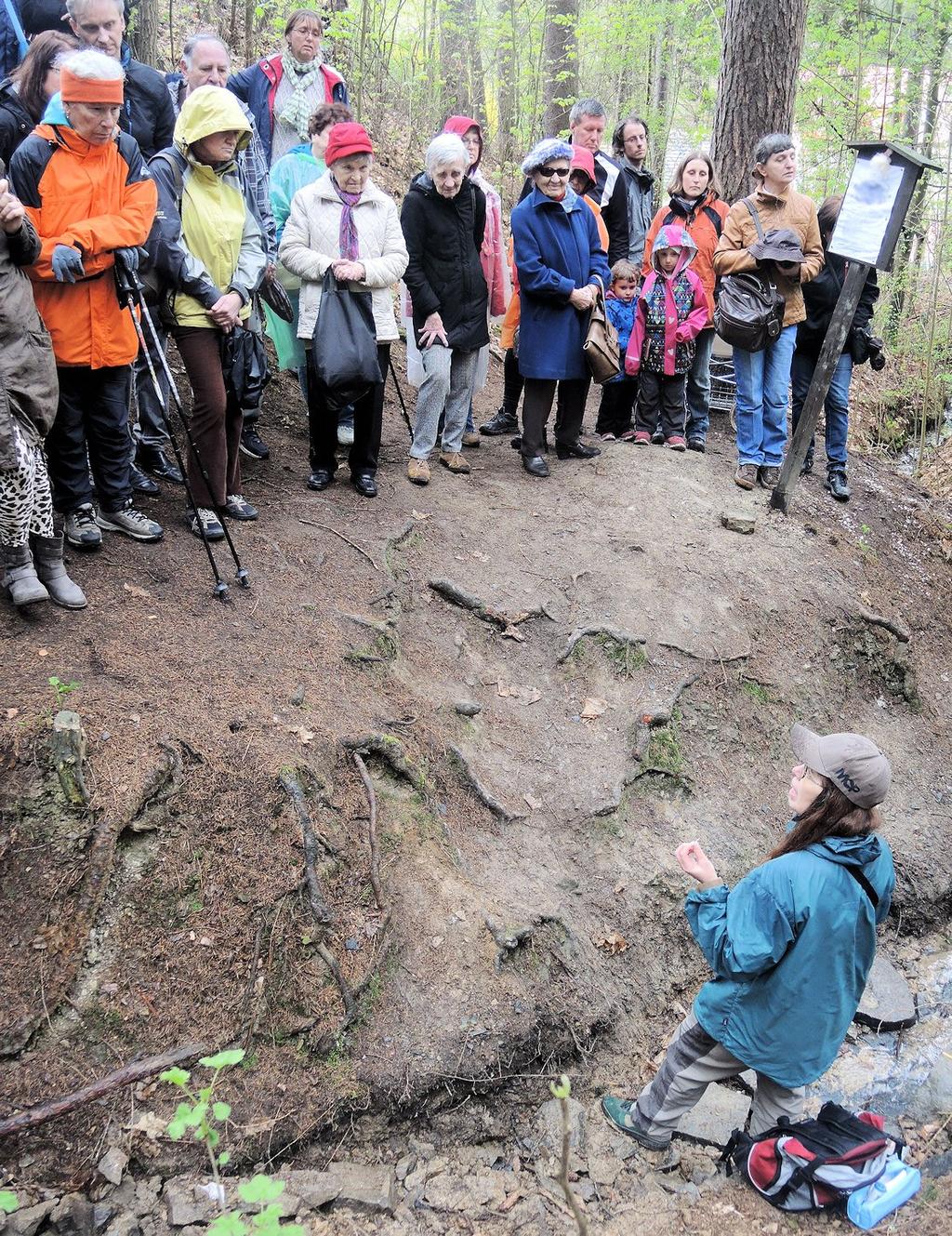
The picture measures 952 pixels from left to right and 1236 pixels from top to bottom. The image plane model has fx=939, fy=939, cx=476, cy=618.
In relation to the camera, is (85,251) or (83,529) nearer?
(85,251)

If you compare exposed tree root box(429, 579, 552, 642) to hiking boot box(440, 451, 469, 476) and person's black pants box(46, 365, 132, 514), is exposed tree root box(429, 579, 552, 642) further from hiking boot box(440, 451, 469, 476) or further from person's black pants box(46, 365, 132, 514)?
person's black pants box(46, 365, 132, 514)

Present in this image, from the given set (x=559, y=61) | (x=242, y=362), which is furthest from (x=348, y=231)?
(x=559, y=61)

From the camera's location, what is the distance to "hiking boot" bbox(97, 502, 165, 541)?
5.27 m

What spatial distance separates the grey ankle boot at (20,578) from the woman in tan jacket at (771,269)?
5480mm

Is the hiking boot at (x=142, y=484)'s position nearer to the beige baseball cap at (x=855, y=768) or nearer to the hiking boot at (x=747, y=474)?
the beige baseball cap at (x=855, y=768)

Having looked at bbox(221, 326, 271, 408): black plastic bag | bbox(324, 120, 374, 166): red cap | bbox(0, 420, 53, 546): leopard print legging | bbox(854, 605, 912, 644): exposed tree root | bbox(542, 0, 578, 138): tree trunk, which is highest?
bbox(542, 0, 578, 138): tree trunk

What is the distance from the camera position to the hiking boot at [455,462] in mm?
7348

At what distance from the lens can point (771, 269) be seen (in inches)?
283

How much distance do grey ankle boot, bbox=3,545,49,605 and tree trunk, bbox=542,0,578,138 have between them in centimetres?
1210

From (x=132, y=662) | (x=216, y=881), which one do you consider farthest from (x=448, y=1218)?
(x=132, y=662)

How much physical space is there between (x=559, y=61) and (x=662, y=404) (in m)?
8.86

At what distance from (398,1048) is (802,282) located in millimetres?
6308

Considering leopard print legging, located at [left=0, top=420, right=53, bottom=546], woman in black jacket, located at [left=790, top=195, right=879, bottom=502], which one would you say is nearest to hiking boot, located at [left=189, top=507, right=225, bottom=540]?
leopard print legging, located at [left=0, top=420, right=53, bottom=546]

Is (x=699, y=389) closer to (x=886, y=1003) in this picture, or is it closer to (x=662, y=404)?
(x=662, y=404)
